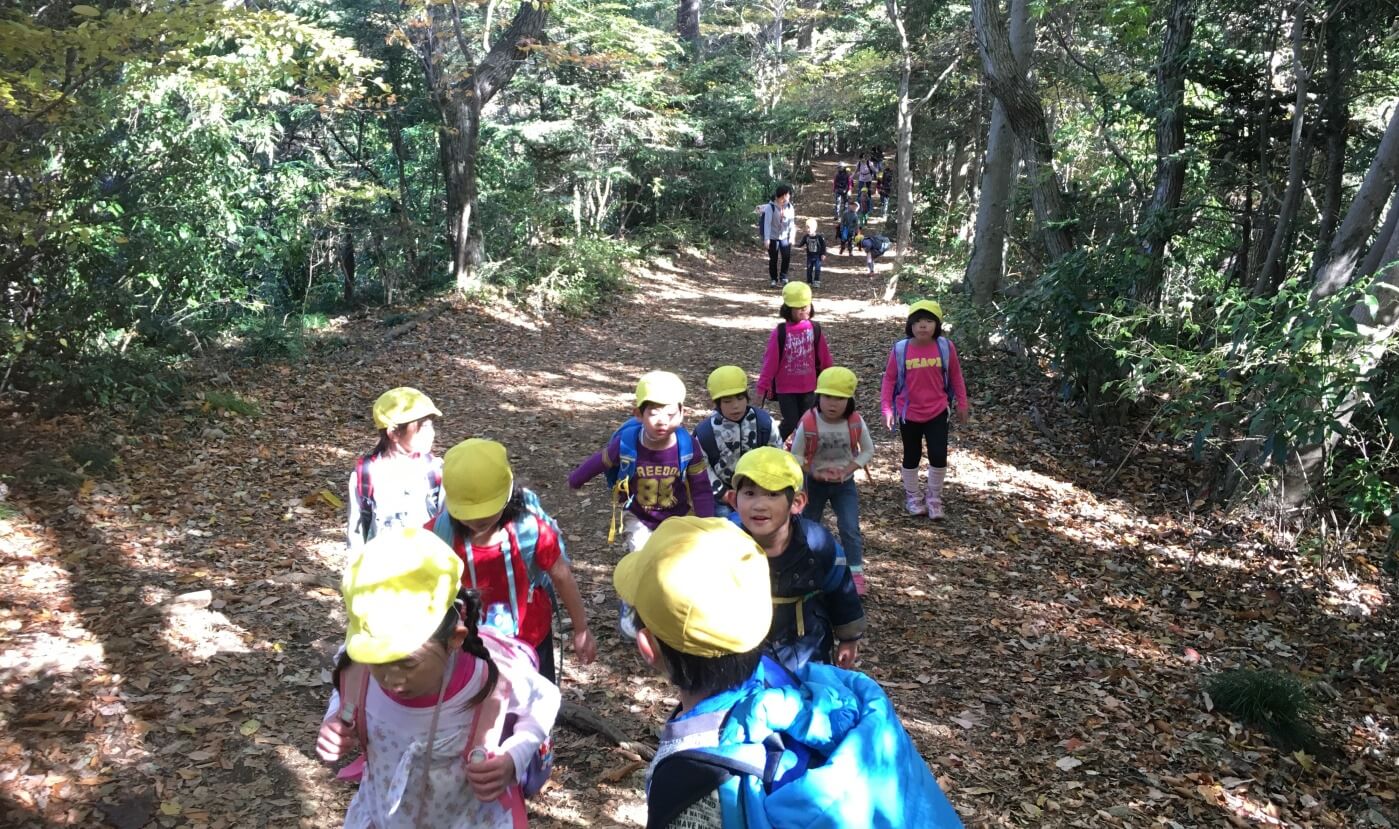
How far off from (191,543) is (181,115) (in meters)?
7.67

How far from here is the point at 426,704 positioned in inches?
82.6

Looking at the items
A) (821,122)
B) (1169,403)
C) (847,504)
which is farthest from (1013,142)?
(821,122)

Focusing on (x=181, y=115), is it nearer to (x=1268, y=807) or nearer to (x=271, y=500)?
(x=271, y=500)

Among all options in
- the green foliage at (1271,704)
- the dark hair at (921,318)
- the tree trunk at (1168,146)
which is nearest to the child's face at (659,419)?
the dark hair at (921,318)

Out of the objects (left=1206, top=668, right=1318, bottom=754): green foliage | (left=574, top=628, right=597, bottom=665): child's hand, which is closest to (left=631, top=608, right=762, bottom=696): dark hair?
(left=574, top=628, right=597, bottom=665): child's hand

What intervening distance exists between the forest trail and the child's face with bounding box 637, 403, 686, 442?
166 cm

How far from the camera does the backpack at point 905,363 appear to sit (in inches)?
253

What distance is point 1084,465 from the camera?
8.47m

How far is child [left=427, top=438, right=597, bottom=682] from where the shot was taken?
2984mm

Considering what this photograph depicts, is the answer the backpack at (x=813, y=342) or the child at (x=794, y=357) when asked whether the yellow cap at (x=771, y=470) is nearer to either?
the child at (x=794, y=357)

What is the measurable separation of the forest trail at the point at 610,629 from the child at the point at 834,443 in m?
1.09

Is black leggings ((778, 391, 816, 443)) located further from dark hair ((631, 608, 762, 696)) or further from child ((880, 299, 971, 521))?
dark hair ((631, 608, 762, 696))

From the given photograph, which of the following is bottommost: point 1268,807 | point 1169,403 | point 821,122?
point 1268,807

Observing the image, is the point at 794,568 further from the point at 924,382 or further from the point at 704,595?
the point at 924,382
